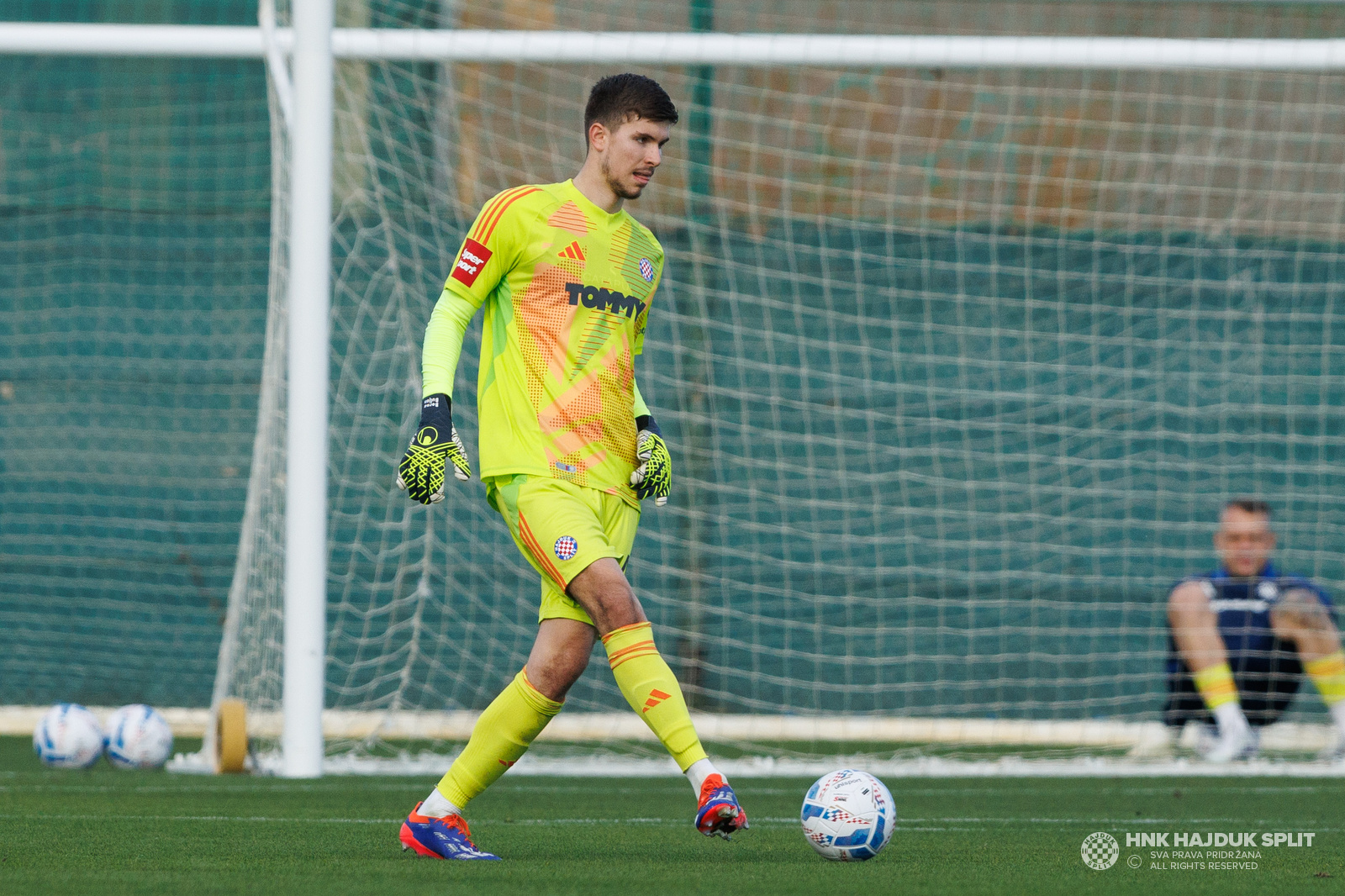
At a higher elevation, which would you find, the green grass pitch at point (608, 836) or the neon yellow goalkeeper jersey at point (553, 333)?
the neon yellow goalkeeper jersey at point (553, 333)

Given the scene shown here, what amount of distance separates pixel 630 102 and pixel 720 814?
5.66ft

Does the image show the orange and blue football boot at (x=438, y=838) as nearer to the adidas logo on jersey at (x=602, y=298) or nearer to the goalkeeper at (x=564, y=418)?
the goalkeeper at (x=564, y=418)

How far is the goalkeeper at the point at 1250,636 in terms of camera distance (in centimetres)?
798

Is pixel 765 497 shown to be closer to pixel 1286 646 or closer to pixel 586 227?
pixel 1286 646

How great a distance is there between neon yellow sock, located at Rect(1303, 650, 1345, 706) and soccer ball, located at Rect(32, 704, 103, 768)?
17.8 feet

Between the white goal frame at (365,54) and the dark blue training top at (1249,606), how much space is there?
4.10 feet

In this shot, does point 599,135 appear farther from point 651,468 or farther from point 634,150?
point 651,468

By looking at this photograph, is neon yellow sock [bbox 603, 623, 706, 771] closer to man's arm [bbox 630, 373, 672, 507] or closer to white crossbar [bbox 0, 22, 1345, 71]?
man's arm [bbox 630, 373, 672, 507]

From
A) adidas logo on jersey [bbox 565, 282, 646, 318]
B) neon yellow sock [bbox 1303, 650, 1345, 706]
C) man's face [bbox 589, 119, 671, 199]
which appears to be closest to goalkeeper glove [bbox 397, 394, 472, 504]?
adidas logo on jersey [bbox 565, 282, 646, 318]

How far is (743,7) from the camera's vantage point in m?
9.67

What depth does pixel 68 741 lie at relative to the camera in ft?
22.4

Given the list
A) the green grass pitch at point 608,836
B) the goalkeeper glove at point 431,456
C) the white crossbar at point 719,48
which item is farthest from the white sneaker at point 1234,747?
the goalkeeper glove at point 431,456

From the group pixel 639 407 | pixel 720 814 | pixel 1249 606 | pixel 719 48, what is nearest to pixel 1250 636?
pixel 1249 606

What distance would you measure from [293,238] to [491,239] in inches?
111
